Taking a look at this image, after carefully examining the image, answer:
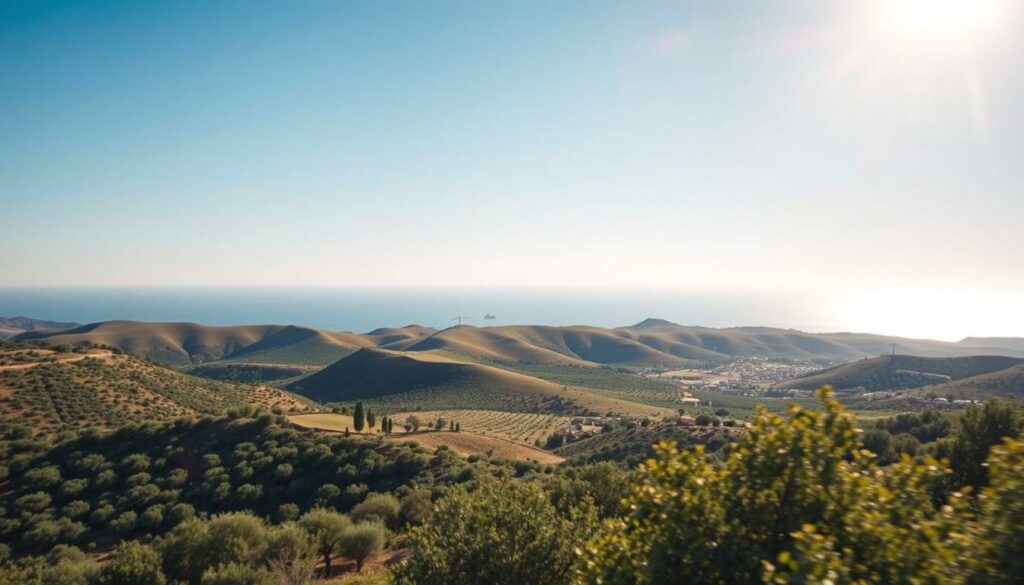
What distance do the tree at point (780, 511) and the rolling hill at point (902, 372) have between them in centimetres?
14473

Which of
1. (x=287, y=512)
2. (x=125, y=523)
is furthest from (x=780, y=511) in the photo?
(x=125, y=523)

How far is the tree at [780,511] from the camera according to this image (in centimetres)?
548

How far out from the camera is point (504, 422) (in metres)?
82.2

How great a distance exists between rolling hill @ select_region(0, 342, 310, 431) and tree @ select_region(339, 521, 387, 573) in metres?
37.3

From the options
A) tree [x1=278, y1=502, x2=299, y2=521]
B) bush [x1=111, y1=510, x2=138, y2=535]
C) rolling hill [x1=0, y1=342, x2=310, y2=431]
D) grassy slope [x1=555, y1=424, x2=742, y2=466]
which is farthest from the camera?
grassy slope [x1=555, y1=424, x2=742, y2=466]

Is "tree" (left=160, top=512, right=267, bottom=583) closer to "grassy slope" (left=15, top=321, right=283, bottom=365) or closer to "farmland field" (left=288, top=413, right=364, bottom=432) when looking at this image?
"farmland field" (left=288, top=413, right=364, bottom=432)

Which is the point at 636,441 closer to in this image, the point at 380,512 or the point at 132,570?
the point at 380,512

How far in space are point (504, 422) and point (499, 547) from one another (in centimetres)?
7370

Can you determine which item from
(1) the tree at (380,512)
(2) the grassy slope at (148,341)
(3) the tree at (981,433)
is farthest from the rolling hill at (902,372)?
(2) the grassy slope at (148,341)

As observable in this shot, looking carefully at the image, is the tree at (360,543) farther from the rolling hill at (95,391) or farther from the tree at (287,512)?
the rolling hill at (95,391)

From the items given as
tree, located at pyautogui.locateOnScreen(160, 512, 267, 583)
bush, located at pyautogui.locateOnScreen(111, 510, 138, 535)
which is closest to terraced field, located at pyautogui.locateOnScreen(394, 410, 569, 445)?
bush, located at pyautogui.locateOnScreen(111, 510, 138, 535)

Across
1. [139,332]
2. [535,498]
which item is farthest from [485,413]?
[139,332]

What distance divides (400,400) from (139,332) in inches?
5585

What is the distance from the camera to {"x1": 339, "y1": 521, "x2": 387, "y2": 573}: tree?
22.9 meters
